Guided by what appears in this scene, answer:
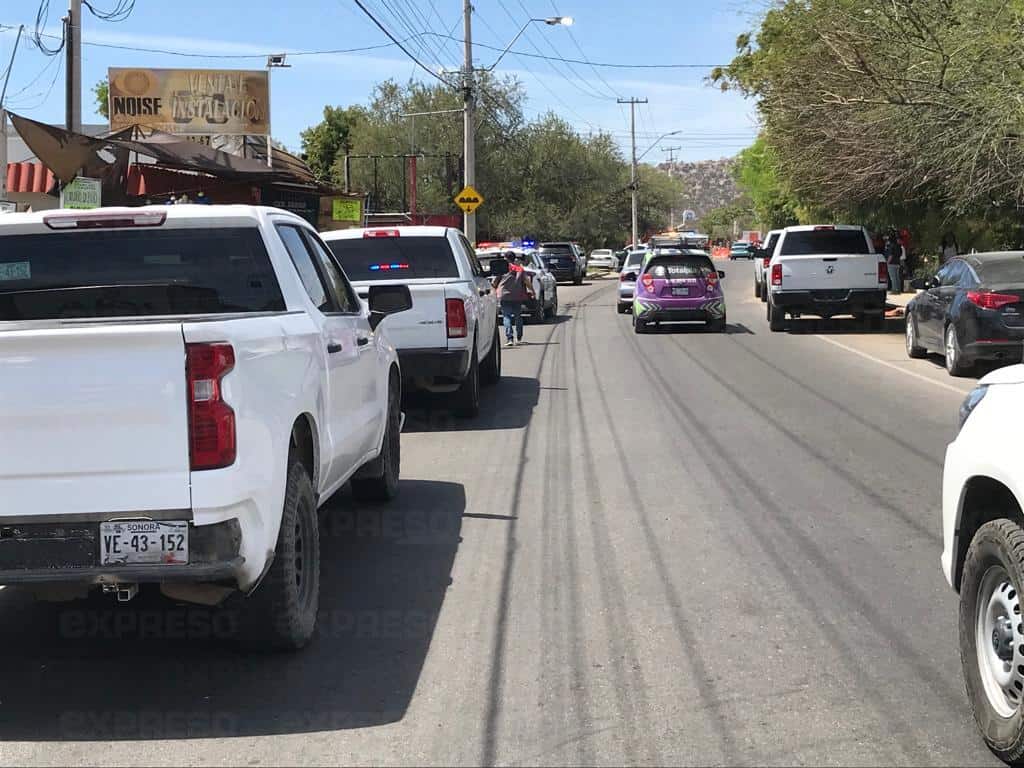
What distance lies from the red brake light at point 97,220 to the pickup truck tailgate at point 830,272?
19078mm

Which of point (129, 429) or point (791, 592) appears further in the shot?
point (791, 592)

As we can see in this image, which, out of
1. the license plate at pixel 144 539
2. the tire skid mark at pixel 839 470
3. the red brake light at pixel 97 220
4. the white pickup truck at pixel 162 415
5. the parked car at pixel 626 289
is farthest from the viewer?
the parked car at pixel 626 289

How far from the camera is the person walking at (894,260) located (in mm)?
35969

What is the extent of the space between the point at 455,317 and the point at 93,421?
26.0 ft

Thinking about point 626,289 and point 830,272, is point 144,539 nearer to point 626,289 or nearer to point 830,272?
point 830,272

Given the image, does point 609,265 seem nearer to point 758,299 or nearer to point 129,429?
point 758,299

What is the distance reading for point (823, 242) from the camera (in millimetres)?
24188

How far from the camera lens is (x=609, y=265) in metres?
73.9

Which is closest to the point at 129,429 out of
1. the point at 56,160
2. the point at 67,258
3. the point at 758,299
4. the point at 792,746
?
the point at 67,258

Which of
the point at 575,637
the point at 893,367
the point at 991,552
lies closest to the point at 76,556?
the point at 575,637

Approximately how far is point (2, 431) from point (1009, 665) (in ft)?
12.1

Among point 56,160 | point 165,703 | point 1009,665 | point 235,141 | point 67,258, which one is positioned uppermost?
point 235,141

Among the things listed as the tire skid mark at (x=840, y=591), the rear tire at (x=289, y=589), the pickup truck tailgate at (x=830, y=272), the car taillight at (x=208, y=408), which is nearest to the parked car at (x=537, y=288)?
the pickup truck tailgate at (x=830, y=272)

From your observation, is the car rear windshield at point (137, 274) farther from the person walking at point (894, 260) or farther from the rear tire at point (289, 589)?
the person walking at point (894, 260)
